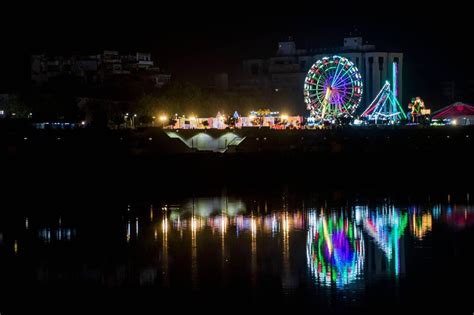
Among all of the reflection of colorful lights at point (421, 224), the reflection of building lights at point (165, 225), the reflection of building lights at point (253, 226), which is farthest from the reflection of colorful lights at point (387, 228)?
the reflection of building lights at point (165, 225)

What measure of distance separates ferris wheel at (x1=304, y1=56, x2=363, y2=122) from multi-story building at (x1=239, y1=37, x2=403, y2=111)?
56.1ft

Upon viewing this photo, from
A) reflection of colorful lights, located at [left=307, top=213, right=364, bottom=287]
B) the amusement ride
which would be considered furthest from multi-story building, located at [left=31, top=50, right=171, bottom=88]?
reflection of colorful lights, located at [left=307, top=213, right=364, bottom=287]

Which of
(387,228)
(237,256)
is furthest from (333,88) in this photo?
(237,256)

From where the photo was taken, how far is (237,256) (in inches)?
896

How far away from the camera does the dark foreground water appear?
60.8ft

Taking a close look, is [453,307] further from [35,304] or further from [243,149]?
[243,149]

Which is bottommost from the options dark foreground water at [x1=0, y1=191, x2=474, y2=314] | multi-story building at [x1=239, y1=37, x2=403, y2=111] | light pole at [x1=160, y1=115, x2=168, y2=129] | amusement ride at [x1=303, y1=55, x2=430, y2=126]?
dark foreground water at [x1=0, y1=191, x2=474, y2=314]

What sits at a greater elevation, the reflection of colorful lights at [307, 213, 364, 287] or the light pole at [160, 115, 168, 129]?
the light pole at [160, 115, 168, 129]

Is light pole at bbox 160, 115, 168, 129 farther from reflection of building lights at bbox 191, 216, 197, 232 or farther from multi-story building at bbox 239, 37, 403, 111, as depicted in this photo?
reflection of building lights at bbox 191, 216, 197, 232

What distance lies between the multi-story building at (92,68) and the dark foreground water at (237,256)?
204ft

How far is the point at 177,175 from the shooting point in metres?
42.0

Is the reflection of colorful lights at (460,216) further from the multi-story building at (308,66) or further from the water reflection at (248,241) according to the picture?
the multi-story building at (308,66)

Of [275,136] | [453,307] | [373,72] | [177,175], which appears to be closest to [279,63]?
[373,72]

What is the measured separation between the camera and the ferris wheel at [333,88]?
6294 centimetres
